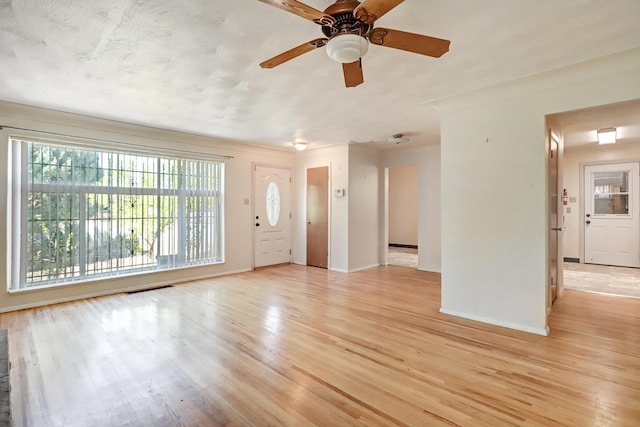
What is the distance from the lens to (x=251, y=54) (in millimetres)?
2453

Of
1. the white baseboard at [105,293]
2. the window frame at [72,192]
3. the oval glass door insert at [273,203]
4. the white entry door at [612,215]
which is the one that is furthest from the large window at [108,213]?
the white entry door at [612,215]

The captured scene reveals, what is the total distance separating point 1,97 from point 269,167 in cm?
394

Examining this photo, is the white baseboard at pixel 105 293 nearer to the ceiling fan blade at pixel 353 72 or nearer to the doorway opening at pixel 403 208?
the ceiling fan blade at pixel 353 72

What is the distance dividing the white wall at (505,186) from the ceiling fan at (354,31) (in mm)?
1699

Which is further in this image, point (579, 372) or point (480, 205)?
point (480, 205)

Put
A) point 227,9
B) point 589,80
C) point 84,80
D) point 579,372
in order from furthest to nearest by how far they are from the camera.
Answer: point 84,80 < point 589,80 < point 579,372 < point 227,9

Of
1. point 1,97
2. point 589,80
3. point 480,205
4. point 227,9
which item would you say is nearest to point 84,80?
point 1,97

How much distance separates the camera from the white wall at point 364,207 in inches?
237

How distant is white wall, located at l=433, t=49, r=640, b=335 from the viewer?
2.77 m

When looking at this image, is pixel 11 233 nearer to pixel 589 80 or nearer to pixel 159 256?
pixel 159 256

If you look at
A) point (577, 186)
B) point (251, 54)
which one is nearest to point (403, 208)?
point (577, 186)

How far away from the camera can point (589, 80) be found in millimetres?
2691

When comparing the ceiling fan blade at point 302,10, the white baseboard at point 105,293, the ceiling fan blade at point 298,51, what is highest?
the ceiling fan blade at point 302,10

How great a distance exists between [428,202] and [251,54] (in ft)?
15.4
